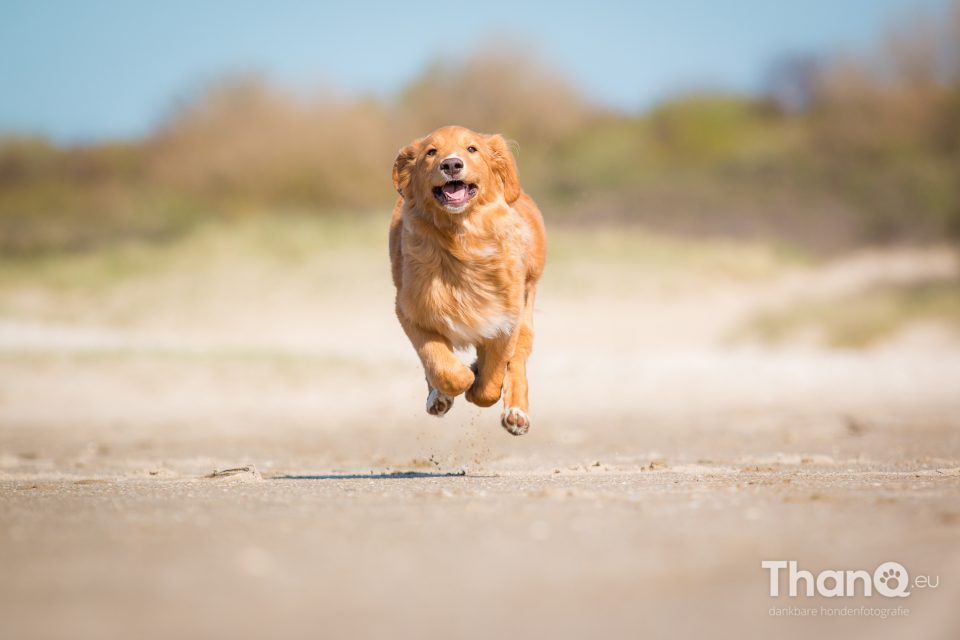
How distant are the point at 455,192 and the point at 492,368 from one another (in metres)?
1.02

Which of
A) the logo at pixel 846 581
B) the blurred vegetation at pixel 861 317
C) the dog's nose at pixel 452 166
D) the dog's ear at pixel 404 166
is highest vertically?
the blurred vegetation at pixel 861 317

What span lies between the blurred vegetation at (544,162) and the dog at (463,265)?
661 inches

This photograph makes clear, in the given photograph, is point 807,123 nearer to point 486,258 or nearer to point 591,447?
point 591,447

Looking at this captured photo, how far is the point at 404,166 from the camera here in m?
5.78

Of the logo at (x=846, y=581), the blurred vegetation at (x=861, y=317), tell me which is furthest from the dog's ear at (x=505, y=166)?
the blurred vegetation at (x=861, y=317)

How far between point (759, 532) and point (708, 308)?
1640cm

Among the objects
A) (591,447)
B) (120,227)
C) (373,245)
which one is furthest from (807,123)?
(591,447)

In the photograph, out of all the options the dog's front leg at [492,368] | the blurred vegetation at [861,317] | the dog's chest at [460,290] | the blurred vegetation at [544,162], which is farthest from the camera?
the blurred vegetation at [544,162]

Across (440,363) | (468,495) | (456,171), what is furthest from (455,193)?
(468,495)

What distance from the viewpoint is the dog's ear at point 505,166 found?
578 cm

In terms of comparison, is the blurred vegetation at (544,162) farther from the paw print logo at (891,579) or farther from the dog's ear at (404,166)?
the paw print logo at (891,579)

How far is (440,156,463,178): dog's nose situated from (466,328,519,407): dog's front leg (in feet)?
3.18

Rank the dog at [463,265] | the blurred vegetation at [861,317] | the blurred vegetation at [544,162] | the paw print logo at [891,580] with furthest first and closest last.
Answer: the blurred vegetation at [544,162] → the blurred vegetation at [861,317] → the dog at [463,265] → the paw print logo at [891,580]

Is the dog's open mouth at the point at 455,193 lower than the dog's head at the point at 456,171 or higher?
lower
